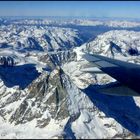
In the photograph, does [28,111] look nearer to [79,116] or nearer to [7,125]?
[7,125]

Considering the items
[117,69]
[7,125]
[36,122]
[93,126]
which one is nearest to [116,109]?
[93,126]

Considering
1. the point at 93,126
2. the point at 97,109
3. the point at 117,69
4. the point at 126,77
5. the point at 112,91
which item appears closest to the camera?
the point at 112,91

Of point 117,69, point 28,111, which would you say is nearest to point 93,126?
point 28,111

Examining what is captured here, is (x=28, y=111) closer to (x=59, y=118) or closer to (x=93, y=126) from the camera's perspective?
(x=59, y=118)

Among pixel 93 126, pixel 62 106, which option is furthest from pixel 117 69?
pixel 62 106

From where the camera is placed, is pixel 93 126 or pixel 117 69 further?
pixel 93 126

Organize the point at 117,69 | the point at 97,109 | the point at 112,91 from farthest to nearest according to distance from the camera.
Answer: the point at 97,109 < the point at 117,69 < the point at 112,91

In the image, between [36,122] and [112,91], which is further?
[36,122]

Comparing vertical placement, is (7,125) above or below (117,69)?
below

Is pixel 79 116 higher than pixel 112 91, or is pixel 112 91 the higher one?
pixel 112 91
